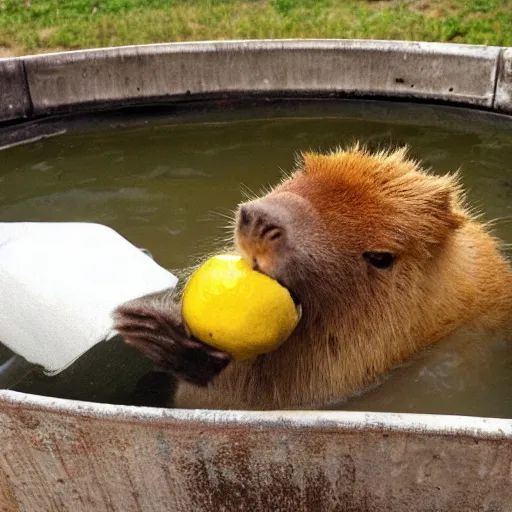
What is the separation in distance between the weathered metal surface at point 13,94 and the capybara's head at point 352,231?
10.1 ft

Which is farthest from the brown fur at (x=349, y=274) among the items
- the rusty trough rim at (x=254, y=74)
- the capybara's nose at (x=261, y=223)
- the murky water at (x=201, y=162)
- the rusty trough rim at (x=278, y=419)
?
the rusty trough rim at (x=254, y=74)

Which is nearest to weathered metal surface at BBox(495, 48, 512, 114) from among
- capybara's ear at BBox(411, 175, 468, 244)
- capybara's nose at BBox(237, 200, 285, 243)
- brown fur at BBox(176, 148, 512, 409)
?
brown fur at BBox(176, 148, 512, 409)

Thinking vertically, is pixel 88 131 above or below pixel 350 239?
below

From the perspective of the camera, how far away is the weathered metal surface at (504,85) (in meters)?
4.40

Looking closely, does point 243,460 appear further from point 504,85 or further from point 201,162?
point 504,85

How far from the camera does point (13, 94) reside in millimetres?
4844

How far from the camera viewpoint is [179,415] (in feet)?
5.78

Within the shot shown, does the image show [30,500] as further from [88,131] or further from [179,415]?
[88,131]

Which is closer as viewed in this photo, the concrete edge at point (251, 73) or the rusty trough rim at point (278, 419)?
the rusty trough rim at point (278, 419)

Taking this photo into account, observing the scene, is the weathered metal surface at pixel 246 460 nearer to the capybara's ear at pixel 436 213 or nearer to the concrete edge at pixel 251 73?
the capybara's ear at pixel 436 213

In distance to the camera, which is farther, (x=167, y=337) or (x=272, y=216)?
(x=167, y=337)

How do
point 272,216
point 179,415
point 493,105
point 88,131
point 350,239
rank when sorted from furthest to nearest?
point 88,131 → point 493,105 → point 350,239 → point 272,216 → point 179,415

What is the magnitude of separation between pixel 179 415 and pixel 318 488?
0.45 metres

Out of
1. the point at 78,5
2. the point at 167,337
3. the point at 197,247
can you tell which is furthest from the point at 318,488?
the point at 78,5
